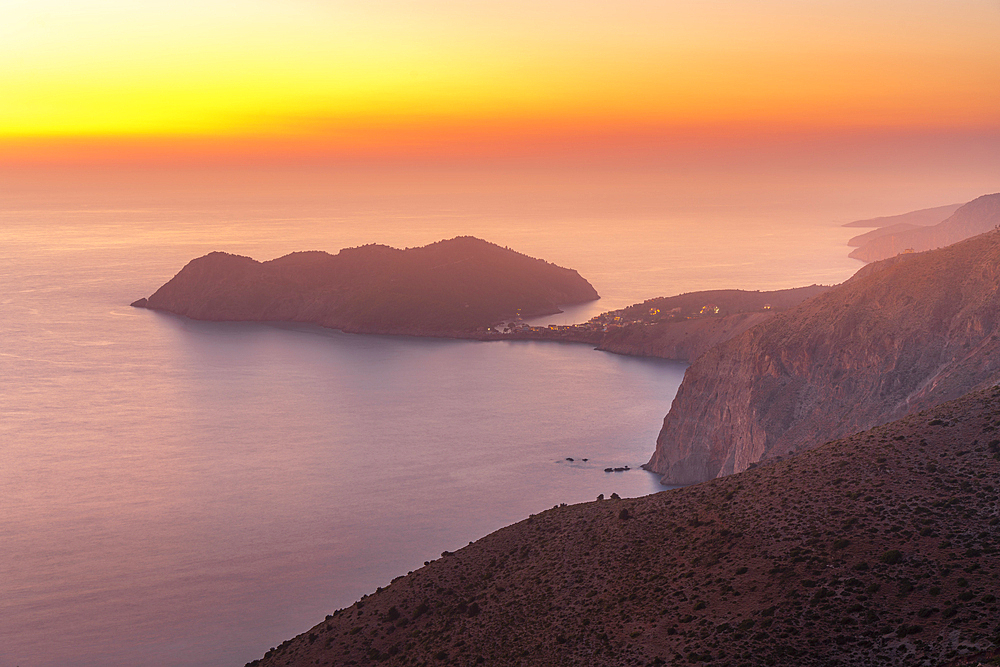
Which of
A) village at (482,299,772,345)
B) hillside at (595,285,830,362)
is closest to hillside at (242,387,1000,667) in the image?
hillside at (595,285,830,362)

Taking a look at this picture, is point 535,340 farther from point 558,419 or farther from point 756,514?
point 756,514

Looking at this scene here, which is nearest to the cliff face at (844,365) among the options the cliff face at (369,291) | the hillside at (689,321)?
the hillside at (689,321)

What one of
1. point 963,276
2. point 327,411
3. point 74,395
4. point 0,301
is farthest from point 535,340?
point 0,301

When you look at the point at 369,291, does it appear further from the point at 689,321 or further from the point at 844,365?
the point at 844,365

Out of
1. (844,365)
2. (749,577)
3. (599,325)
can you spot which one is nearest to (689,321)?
(599,325)

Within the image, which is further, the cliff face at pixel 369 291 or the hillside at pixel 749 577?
the cliff face at pixel 369 291

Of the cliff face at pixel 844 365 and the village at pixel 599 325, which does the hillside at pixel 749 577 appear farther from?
the village at pixel 599 325
